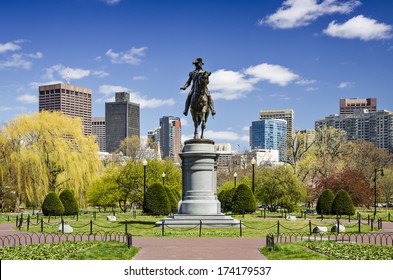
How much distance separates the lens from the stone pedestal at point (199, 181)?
29797 mm

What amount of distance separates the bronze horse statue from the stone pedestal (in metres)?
1.37

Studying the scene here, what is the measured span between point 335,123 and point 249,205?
93.6 meters

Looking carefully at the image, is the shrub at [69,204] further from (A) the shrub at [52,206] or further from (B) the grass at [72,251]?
(B) the grass at [72,251]

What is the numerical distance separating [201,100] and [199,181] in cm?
455

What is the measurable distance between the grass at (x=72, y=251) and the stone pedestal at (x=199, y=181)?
32.7 feet

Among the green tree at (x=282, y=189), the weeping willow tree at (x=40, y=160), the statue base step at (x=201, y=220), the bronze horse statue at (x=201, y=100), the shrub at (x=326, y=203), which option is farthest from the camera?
the green tree at (x=282, y=189)

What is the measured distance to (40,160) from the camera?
50188 millimetres

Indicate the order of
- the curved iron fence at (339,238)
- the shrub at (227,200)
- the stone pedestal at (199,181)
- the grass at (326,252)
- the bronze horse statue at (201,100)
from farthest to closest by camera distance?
the shrub at (227,200), the bronze horse statue at (201,100), the stone pedestal at (199,181), the curved iron fence at (339,238), the grass at (326,252)

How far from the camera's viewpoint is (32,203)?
5147 cm

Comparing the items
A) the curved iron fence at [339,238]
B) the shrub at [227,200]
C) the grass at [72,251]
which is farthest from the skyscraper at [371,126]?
the grass at [72,251]

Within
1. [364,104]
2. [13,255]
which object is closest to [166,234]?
[13,255]

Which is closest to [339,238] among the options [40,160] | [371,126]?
[40,160]

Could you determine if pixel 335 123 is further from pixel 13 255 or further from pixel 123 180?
pixel 13 255

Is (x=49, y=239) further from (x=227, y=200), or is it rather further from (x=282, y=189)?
(x=282, y=189)
